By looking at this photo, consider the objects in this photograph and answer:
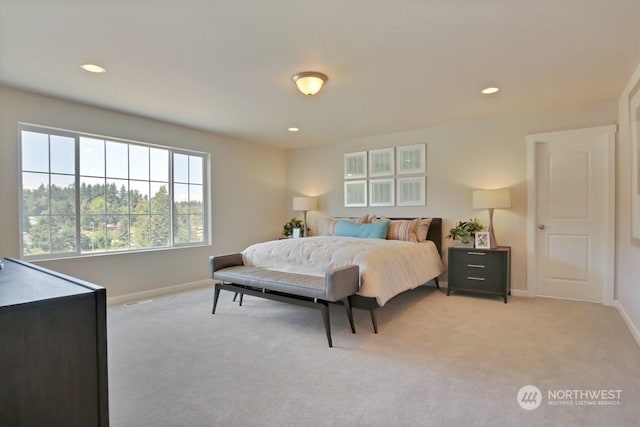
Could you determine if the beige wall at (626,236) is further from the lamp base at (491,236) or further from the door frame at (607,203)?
the lamp base at (491,236)

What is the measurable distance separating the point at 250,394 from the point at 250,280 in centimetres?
142

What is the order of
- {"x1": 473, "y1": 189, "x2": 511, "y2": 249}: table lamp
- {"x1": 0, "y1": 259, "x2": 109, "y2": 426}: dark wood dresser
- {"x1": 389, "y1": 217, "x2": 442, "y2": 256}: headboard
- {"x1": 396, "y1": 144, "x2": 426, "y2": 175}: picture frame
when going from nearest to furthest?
{"x1": 0, "y1": 259, "x2": 109, "y2": 426}: dark wood dresser < {"x1": 473, "y1": 189, "x2": 511, "y2": 249}: table lamp < {"x1": 389, "y1": 217, "x2": 442, "y2": 256}: headboard < {"x1": 396, "y1": 144, "x2": 426, "y2": 175}: picture frame

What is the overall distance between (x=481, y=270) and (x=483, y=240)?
1.23 ft

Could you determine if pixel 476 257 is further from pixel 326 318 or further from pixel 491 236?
pixel 326 318

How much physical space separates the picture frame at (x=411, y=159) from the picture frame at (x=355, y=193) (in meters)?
0.66

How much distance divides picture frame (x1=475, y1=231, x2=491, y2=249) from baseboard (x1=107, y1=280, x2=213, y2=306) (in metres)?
3.76

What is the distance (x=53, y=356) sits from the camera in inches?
42.8

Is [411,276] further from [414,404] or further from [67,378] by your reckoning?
[67,378]

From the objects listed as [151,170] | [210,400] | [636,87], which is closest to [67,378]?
[210,400]

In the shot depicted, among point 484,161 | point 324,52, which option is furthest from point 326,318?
point 484,161

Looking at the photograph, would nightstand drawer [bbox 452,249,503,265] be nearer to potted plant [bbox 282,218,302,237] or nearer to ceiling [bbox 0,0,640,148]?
ceiling [bbox 0,0,640,148]

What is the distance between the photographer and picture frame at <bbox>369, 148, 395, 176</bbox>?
17.3ft

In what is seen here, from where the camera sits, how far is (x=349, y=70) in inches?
114

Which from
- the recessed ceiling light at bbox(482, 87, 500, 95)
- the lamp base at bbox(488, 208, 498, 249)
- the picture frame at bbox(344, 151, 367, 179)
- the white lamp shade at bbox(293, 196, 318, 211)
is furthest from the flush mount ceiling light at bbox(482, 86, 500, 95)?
the white lamp shade at bbox(293, 196, 318, 211)
